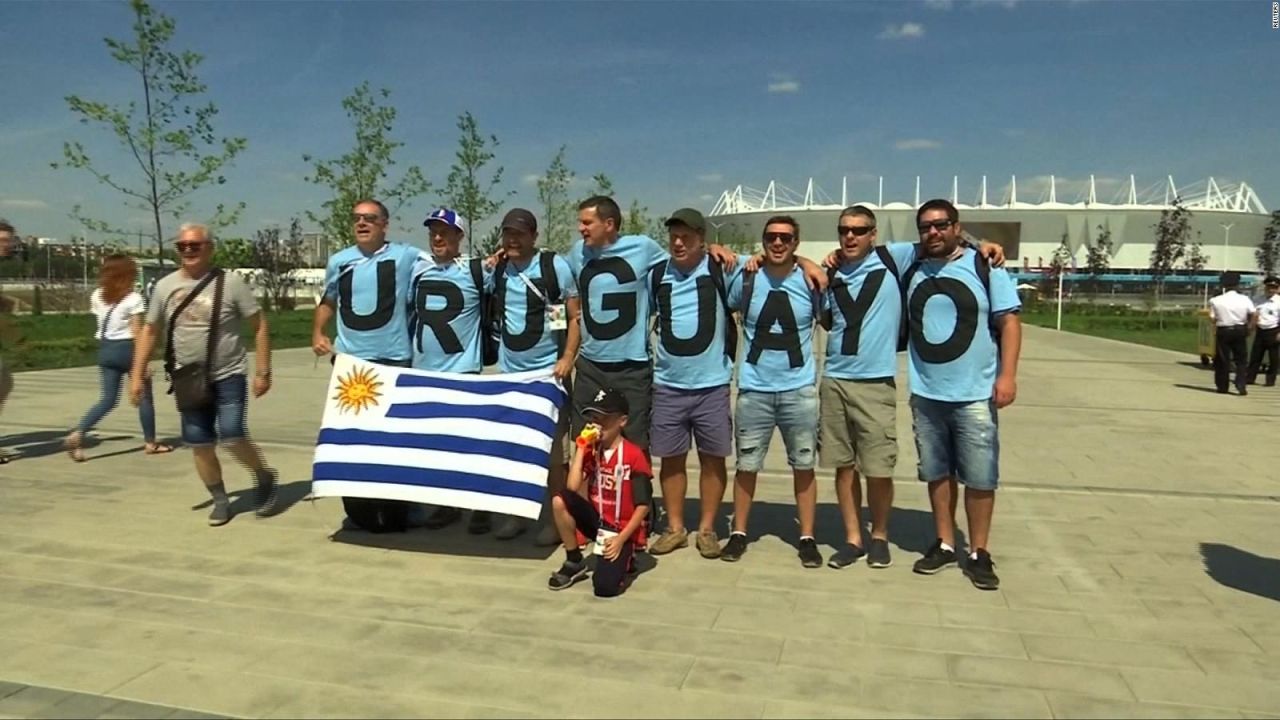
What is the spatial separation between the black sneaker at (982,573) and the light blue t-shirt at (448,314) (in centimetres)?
308

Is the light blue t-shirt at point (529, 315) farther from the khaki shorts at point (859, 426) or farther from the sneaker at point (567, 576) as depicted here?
the khaki shorts at point (859, 426)

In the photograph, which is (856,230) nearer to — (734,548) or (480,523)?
(734,548)

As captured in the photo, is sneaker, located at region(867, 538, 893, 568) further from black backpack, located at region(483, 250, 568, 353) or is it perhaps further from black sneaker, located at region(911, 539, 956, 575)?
black backpack, located at region(483, 250, 568, 353)

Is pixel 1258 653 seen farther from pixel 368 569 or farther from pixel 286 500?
pixel 286 500

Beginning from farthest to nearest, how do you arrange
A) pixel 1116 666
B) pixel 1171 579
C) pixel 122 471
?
pixel 122 471, pixel 1171 579, pixel 1116 666

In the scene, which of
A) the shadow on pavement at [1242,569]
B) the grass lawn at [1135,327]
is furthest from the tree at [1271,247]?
the shadow on pavement at [1242,569]

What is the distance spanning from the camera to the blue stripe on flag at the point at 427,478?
5.15 metres

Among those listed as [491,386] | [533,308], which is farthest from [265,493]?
[533,308]

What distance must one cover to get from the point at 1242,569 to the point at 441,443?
179 inches

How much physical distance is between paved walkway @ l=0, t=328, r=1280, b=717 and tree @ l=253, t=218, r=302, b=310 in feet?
125

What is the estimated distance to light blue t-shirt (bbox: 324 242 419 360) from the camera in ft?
18.7

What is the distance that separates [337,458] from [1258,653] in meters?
4.71

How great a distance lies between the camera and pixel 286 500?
6.52 metres

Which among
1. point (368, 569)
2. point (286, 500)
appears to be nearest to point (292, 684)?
point (368, 569)
